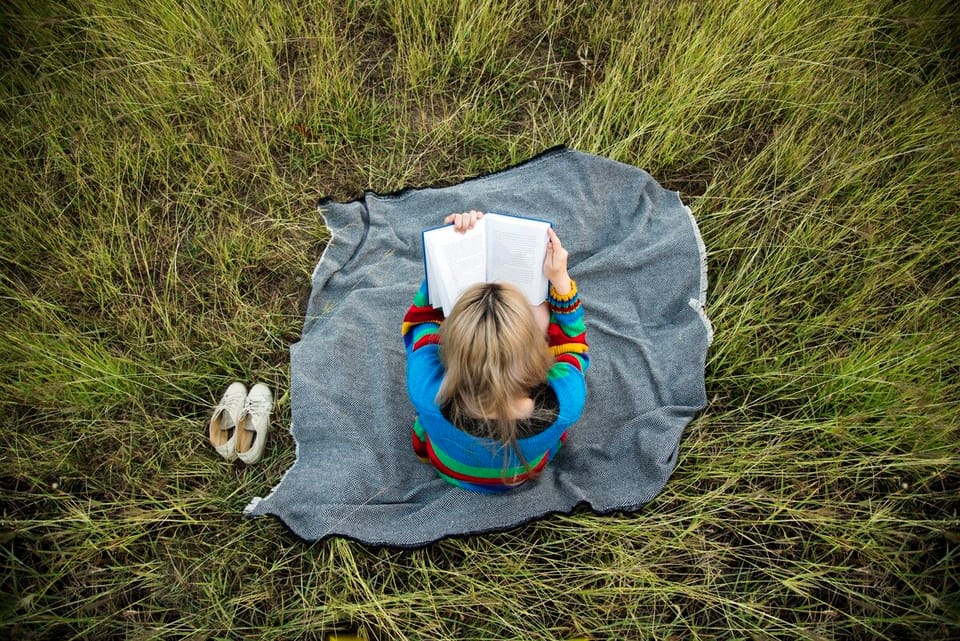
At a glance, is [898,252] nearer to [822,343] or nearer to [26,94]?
[822,343]

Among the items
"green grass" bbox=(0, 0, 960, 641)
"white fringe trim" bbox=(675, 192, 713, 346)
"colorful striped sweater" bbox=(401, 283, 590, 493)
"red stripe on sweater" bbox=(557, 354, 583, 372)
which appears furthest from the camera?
"white fringe trim" bbox=(675, 192, 713, 346)

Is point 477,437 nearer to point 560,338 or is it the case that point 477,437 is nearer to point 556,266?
point 560,338

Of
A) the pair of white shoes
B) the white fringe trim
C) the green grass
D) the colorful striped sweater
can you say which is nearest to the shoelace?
the pair of white shoes

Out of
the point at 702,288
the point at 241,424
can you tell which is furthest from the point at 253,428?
the point at 702,288

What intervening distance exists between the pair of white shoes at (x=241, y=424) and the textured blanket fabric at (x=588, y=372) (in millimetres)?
163

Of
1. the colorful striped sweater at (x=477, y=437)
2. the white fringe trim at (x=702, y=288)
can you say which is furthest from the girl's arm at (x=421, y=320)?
the white fringe trim at (x=702, y=288)

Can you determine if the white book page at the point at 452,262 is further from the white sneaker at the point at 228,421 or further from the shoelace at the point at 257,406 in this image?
the white sneaker at the point at 228,421

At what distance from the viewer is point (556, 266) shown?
6.64ft

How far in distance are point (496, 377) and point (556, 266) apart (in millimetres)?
682

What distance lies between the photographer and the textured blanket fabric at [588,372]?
2182 millimetres

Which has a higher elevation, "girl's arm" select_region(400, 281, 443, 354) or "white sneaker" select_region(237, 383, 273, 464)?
"girl's arm" select_region(400, 281, 443, 354)

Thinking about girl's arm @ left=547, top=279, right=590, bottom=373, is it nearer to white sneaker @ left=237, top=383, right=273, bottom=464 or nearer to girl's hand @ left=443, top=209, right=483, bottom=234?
girl's hand @ left=443, top=209, right=483, bottom=234

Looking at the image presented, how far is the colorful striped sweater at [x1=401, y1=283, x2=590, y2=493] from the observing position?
1.71 m

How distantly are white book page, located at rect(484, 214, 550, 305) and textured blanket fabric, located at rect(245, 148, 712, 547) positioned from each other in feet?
2.19
